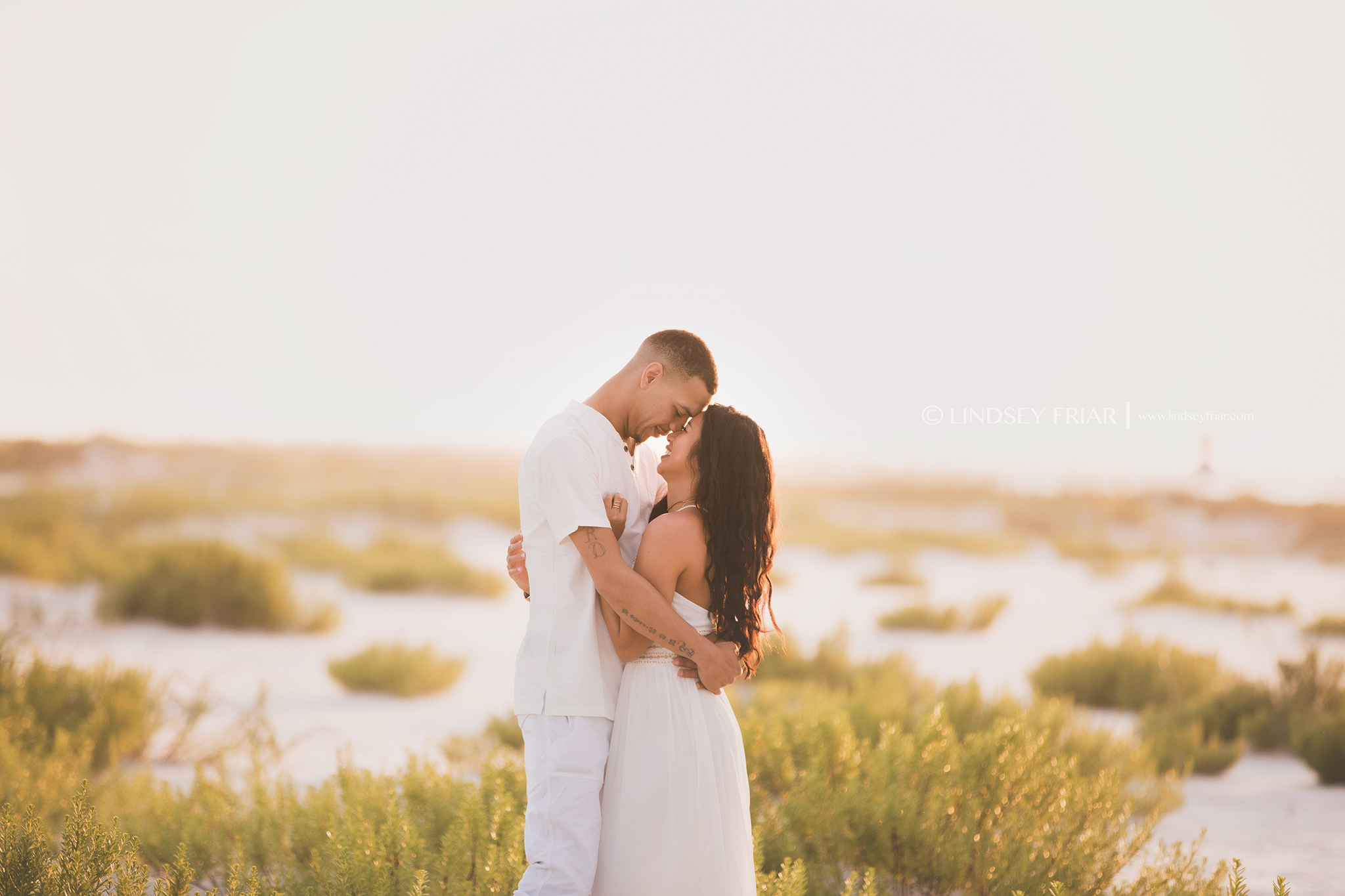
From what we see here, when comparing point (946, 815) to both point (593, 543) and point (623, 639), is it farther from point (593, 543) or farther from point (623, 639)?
point (593, 543)

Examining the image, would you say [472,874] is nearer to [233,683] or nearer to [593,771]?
[593,771]

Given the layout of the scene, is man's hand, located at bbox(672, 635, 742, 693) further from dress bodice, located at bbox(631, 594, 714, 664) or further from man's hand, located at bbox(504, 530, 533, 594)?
man's hand, located at bbox(504, 530, 533, 594)

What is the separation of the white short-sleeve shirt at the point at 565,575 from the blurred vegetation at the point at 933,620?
36.4 feet

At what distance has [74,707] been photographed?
19.4ft

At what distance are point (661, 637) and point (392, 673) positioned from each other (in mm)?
6883

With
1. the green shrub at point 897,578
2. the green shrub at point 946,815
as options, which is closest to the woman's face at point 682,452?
the green shrub at point 946,815

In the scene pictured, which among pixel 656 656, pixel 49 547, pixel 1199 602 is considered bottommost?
pixel 1199 602

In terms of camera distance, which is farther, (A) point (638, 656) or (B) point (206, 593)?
(B) point (206, 593)

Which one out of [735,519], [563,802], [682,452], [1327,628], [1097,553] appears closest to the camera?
[563,802]

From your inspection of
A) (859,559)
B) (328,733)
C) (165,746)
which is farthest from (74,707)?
(859,559)

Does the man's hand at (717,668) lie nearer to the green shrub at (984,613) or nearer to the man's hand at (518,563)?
the man's hand at (518,563)

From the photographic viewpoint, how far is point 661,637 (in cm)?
267

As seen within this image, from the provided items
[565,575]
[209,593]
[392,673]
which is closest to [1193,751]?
[565,575]

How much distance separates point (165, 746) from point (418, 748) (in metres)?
1.75
